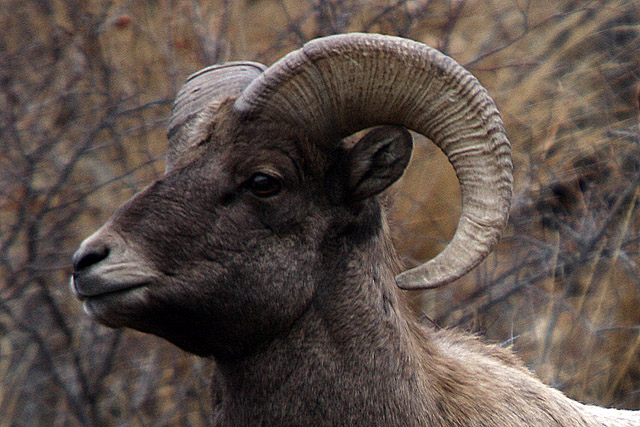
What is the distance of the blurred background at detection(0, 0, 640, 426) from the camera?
7.29m

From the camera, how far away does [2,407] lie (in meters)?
7.61

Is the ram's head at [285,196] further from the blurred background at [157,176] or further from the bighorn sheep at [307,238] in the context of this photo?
the blurred background at [157,176]

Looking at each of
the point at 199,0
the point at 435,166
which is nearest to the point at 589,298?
the point at 435,166

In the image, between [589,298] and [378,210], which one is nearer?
[378,210]

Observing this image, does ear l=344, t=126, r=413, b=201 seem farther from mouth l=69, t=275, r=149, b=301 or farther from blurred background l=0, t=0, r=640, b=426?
blurred background l=0, t=0, r=640, b=426

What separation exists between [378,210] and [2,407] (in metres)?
4.79

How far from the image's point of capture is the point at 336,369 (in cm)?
373

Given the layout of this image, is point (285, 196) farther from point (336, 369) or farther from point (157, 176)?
point (157, 176)

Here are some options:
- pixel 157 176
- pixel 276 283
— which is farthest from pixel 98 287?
pixel 157 176

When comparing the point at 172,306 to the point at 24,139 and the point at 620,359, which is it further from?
the point at 620,359

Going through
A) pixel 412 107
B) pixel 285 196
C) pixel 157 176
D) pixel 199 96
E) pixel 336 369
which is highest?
pixel 412 107

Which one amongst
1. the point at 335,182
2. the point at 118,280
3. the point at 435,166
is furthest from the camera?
the point at 435,166

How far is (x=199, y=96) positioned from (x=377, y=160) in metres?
0.79

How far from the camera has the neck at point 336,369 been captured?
371 centimetres
